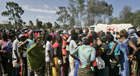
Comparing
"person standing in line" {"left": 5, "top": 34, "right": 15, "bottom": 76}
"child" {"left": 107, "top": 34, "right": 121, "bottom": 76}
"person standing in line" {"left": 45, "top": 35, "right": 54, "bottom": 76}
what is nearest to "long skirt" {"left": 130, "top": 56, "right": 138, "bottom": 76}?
"child" {"left": 107, "top": 34, "right": 121, "bottom": 76}

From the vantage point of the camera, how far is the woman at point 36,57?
8.73 ft

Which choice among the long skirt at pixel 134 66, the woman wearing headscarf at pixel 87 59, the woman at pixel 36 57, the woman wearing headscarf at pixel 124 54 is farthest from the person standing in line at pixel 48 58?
the long skirt at pixel 134 66

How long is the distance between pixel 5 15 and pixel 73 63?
3955 centimetres

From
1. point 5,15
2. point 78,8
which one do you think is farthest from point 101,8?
point 5,15

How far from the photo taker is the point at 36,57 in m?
2.74

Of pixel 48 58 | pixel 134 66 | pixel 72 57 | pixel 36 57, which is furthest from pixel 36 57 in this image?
pixel 134 66

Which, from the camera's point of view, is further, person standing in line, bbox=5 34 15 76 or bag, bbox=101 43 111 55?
person standing in line, bbox=5 34 15 76

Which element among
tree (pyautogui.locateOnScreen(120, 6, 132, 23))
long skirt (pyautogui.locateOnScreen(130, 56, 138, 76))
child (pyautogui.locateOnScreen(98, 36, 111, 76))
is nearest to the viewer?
child (pyautogui.locateOnScreen(98, 36, 111, 76))

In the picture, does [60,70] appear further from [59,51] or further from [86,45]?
[86,45]

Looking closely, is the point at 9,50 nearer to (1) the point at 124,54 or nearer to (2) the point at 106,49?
(2) the point at 106,49

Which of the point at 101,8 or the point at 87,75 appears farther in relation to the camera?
the point at 101,8

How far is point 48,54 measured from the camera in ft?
8.87

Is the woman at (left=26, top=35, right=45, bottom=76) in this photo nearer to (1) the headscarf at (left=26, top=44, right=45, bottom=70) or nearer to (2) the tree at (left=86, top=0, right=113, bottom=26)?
(1) the headscarf at (left=26, top=44, right=45, bottom=70)

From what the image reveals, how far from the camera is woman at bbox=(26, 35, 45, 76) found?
2660mm
